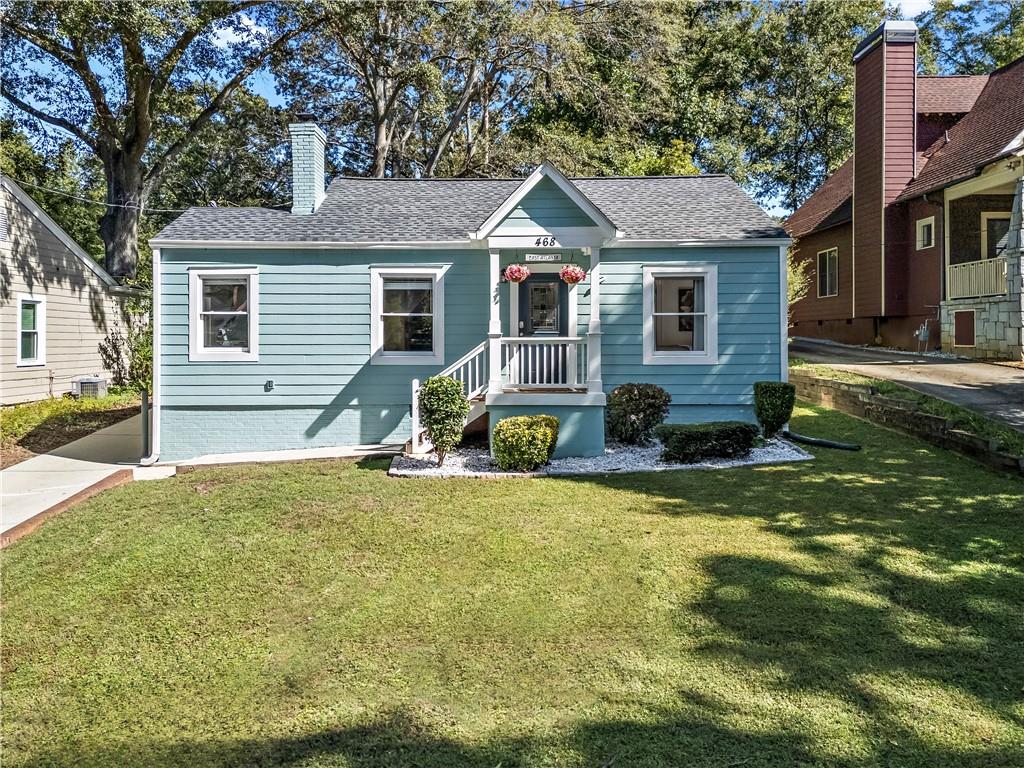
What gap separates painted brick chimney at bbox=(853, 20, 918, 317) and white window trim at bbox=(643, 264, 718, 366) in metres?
9.79

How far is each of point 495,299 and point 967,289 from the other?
12.1 metres

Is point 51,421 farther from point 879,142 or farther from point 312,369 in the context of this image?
point 879,142

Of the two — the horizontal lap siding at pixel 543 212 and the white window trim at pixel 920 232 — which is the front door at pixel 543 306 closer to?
the horizontal lap siding at pixel 543 212

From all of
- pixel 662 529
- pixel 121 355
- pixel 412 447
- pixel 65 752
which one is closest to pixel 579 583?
pixel 662 529

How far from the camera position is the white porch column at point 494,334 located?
9.38m

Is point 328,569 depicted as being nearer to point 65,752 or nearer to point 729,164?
point 65,752

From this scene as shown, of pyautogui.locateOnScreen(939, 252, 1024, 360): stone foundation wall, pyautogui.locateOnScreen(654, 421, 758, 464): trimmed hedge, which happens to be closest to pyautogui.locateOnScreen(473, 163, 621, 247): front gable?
pyautogui.locateOnScreen(654, 421, 758, 464): trimmed hedge

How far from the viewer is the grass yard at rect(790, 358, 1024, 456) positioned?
24.8 ft

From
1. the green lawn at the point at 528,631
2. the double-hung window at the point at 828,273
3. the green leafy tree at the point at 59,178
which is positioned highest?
the green leafy tree at the point at 59,178

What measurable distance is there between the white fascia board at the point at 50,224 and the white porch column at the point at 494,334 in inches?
427

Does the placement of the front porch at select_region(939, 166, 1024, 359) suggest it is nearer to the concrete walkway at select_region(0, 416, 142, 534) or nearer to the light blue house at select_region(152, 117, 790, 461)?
the light blue house at select_region(152, 117, 790, 461)

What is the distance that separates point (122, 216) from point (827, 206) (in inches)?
879

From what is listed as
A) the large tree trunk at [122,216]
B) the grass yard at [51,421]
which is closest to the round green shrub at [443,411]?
the grass yard at [51,421]

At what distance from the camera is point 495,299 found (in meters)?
9.95
